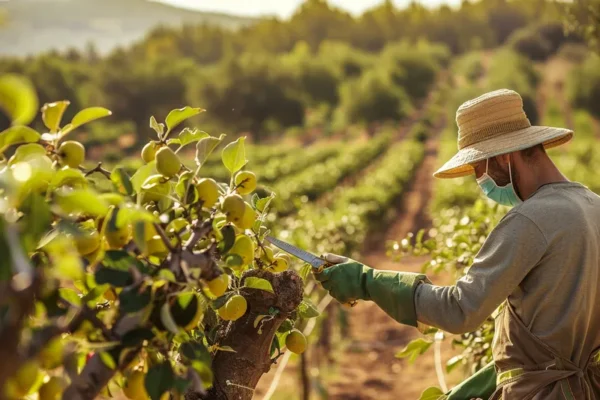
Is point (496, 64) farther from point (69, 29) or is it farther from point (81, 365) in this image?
point (69, 29)

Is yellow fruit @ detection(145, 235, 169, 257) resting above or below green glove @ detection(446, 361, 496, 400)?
above

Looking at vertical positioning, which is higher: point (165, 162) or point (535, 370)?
point (165, 162)

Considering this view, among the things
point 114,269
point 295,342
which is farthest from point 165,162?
point 295,342

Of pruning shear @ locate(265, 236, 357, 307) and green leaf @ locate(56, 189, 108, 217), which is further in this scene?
pruning shear @ locate(265, 236, 357, 307)

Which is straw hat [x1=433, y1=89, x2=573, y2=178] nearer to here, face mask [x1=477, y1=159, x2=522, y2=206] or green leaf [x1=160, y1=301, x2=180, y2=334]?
face mask [x1=477, y1=159, x2=522, y2=206]

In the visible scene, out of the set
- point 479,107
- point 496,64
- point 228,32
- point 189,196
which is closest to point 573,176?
point 479,107

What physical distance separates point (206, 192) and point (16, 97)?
1.68ft

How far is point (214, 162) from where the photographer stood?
27781 mm

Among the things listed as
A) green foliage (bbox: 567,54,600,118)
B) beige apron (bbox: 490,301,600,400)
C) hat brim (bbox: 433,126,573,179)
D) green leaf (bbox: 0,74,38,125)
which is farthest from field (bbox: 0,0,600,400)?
green foliage (bbox: 567,54,600,118)

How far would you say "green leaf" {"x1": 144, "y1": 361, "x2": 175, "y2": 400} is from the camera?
38.9 inches

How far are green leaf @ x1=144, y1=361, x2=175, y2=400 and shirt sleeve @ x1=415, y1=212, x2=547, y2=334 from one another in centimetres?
81

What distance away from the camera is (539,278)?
5.22 ft

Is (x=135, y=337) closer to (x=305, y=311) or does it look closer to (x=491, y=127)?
(x=305, y=311)

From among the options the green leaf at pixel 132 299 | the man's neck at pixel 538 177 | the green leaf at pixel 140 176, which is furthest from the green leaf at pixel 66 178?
the man's neck at pixel 538 177
